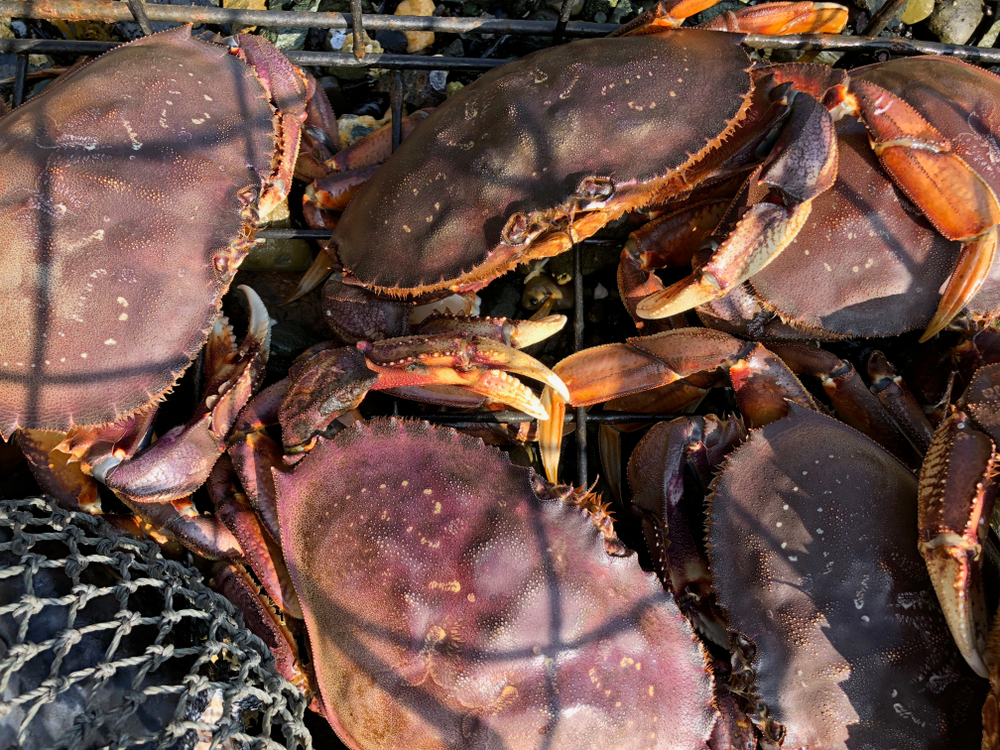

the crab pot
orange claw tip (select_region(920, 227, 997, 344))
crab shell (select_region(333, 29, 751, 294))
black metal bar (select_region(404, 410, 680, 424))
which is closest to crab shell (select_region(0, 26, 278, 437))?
the crab pot

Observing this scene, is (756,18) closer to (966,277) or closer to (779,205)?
(779,205)

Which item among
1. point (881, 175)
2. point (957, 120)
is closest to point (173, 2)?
point (881, 175)

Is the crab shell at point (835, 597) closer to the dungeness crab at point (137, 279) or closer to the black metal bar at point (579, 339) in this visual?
the black metal bar at point (579, 339)

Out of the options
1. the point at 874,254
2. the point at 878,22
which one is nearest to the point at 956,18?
the point at 878,22

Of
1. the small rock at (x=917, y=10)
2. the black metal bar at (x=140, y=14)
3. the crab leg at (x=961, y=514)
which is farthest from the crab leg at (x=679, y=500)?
the black metal bar at (x=140, y=14)

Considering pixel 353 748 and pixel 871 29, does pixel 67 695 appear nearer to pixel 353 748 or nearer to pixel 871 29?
pixel 353 748
